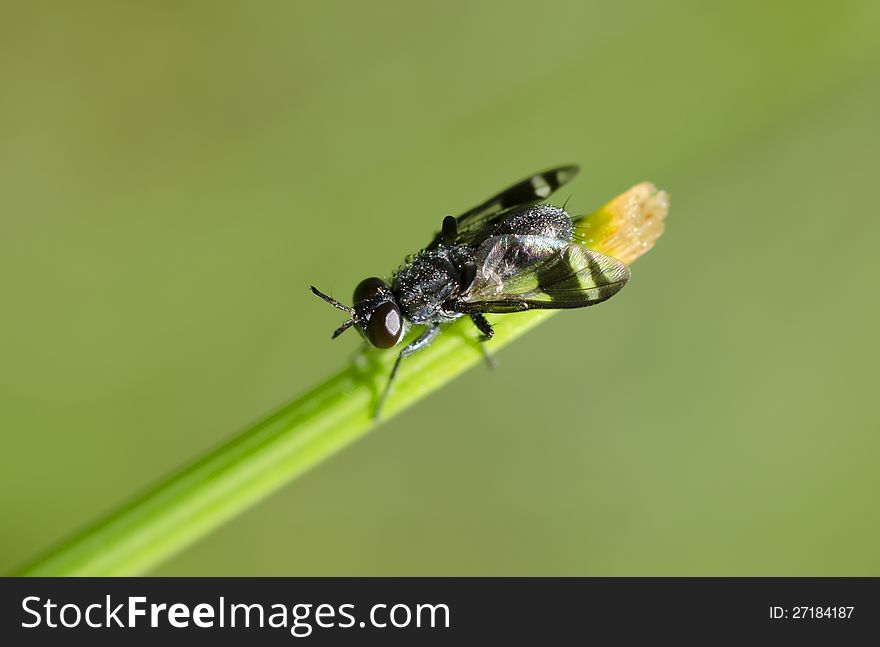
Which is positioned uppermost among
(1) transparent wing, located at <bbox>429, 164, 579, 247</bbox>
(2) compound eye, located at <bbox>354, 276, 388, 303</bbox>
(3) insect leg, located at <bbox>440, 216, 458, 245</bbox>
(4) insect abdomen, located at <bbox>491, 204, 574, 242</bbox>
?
(1) transparent wing, located at <bbox>429, 164, 579, 247</bbox>

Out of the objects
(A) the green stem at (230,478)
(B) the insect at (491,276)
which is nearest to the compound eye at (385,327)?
(B) the insect at (491,276)

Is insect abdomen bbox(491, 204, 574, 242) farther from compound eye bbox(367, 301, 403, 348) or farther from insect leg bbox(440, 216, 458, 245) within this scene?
compound eye bbox(367, 301, 403, 348)

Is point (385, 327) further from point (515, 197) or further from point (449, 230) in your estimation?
point (515, 197)

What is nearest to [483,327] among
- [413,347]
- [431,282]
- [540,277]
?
[413,347]

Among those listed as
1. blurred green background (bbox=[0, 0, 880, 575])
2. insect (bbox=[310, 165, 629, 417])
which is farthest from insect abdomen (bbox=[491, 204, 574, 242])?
blurred green background (bbox=[0, 0, 880, 575])

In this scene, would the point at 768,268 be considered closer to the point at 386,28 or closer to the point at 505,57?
the point at 505,57
